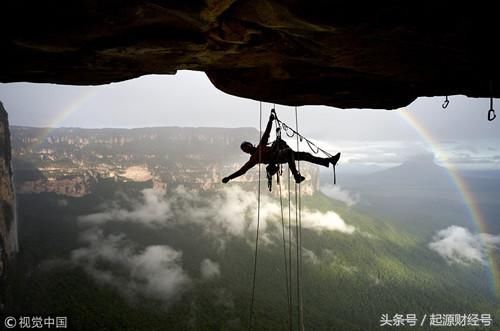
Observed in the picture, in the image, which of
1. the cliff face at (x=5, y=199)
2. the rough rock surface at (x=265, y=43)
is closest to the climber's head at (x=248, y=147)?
the rough rock surface at (x=265, y=43)

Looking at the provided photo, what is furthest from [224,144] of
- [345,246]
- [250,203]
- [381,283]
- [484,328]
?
[484,328]

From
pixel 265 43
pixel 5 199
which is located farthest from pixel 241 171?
pixel 5 199

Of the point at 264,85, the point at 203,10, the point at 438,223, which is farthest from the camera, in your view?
the point at 438,223

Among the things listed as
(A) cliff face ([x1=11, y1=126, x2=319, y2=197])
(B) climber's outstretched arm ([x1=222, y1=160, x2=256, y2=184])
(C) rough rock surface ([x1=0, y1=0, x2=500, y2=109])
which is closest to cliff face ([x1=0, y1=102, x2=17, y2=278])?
(A) cliff face ([x1=11, y1=126, x2=319, y2=197])

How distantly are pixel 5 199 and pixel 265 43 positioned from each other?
52.1 meters

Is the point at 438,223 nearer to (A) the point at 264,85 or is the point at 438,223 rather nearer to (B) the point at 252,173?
(B) the point at 252,173

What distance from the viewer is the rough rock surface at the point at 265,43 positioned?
3.76m

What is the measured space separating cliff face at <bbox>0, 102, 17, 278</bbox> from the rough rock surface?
47817 mm

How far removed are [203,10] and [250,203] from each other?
127907 millimetres

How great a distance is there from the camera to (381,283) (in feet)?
281

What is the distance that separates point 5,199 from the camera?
4281 cm

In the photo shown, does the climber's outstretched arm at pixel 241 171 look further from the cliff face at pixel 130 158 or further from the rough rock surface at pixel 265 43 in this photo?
A: the cliff face at pixel 130 158

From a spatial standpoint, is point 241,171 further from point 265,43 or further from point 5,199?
point 5,199

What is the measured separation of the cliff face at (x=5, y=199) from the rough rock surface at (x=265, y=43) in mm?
47817
